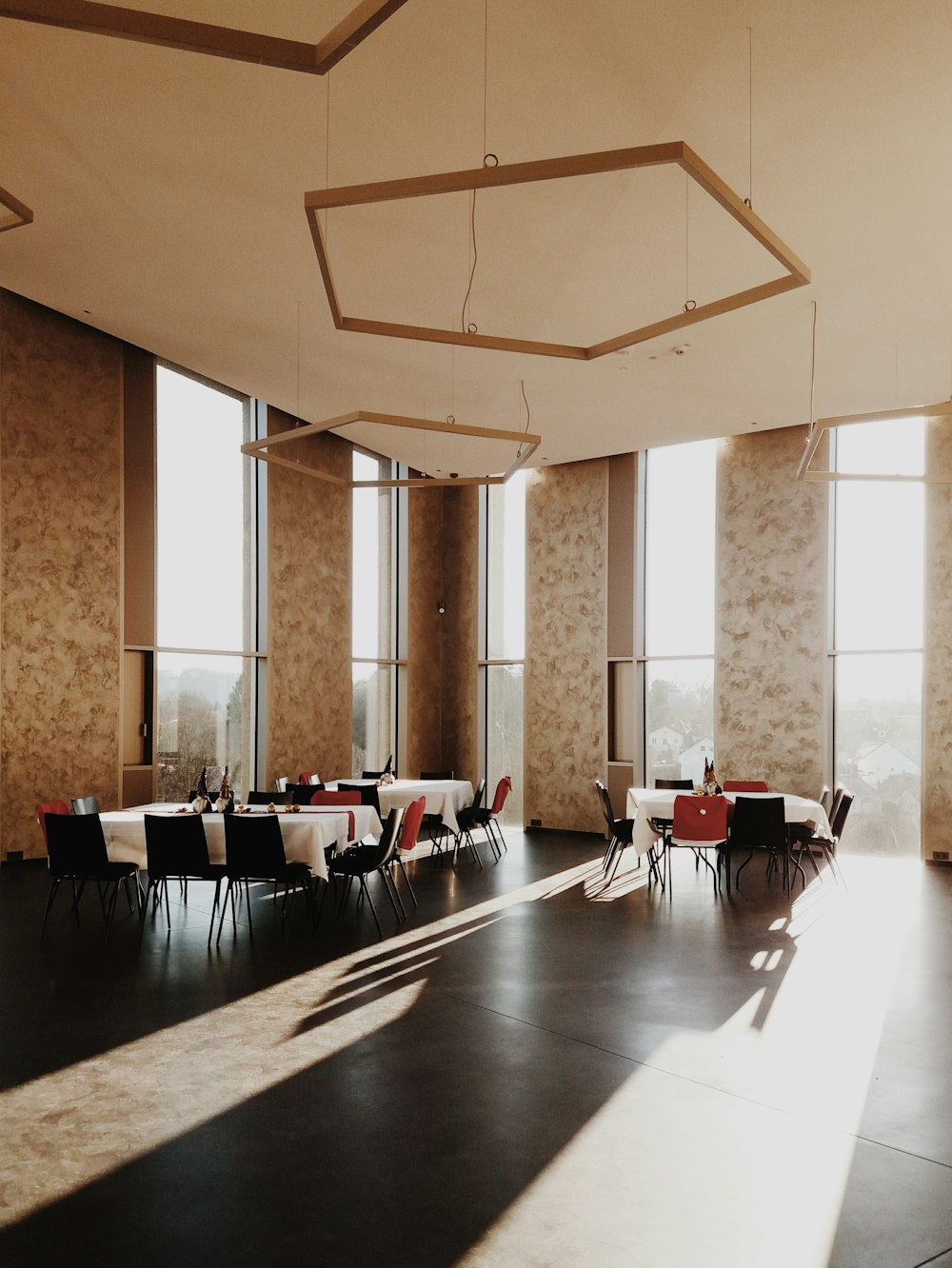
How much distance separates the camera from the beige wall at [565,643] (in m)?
13.8

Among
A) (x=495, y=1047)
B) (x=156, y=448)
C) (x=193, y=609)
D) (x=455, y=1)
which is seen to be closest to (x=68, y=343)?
(x=156, y=448)

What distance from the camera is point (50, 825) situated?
7043mm

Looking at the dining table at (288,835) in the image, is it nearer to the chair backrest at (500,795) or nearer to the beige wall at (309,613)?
the chair backrest at (500,795)

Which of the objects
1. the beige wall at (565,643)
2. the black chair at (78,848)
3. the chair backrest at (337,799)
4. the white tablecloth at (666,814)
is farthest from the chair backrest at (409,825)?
the beige wall at (565,643)

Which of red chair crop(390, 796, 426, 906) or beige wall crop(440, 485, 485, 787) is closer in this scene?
red chair crop(390, 796, 426, 906)

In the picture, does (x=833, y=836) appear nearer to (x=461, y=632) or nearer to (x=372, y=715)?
(x=372, y=715)

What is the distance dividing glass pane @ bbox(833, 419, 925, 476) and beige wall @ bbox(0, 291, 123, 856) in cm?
865

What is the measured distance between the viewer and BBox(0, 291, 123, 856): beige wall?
30.5 feet

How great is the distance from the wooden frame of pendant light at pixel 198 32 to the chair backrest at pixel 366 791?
7289 millimetres

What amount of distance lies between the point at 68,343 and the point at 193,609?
3.14m

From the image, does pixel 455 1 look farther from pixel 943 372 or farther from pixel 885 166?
pixel 943 372

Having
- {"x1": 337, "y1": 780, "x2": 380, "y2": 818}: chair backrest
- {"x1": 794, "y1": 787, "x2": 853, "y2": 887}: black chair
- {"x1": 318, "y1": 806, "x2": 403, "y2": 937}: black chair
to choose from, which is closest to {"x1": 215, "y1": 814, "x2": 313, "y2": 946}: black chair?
{"x1": 318, "y1": 806, "x2": 403, "y2": 937}: black chair

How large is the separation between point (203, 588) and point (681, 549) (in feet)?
20.8

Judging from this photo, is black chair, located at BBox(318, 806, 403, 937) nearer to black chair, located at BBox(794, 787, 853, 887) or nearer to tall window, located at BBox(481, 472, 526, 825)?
black chair, located at BBox(794, 787, 853, 887)
